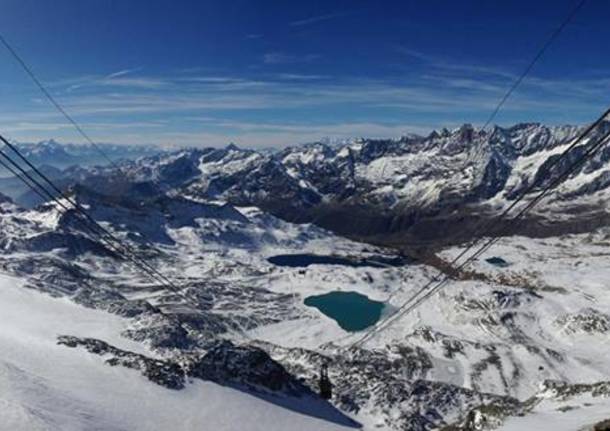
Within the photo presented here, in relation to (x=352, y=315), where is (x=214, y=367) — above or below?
above

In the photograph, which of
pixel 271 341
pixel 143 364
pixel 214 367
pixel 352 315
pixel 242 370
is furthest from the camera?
pixel 352 315

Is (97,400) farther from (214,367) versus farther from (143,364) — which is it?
(214,367)

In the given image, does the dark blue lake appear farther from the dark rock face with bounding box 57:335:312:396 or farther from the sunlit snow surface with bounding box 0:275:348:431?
the sunlit snow surface with bounding box 0:275:348:431

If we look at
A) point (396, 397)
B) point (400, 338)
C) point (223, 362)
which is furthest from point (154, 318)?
point (400, 338)

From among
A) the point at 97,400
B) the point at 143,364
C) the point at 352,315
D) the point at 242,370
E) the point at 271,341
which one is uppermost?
the point at 97,400

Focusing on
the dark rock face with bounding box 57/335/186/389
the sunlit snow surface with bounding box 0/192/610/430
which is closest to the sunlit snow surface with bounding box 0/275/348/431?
the sunlit snow surface with bounding box 0/192/610/430

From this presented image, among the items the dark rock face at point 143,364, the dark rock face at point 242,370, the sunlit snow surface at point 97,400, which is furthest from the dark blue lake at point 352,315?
the sunlit snow surface at point 97,400

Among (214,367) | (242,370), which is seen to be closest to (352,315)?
(242,370)

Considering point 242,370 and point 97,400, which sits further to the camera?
point 242,370
